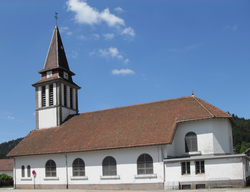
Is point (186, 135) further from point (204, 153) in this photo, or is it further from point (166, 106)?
point (166, 106)

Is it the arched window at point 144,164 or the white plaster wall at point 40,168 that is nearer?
the arched window at point 144,164

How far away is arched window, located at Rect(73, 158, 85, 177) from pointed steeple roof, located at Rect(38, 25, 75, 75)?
14.6 metres

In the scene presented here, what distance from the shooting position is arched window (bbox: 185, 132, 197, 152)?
27.2 m

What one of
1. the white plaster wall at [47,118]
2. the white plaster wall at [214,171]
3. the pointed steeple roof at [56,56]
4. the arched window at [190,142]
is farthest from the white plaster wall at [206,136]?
the pointed steeple roof at [56,56]

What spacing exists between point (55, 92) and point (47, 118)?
3638 millimetres

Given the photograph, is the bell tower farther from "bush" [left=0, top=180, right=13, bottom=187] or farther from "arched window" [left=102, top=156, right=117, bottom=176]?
"arched window" [left=102, top=156, right=117, bottom=176]

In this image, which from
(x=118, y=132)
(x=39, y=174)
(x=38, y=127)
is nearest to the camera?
(x=118, y=132)

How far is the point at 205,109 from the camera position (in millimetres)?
28062

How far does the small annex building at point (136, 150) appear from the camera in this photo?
24.4 m

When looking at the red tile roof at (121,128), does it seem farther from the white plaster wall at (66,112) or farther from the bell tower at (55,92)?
the bell tower at (55,92)

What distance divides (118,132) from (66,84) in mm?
13198

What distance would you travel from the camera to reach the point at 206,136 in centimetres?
2680

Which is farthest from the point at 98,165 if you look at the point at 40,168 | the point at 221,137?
the point at 221,137

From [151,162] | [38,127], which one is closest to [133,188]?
[151,162]
